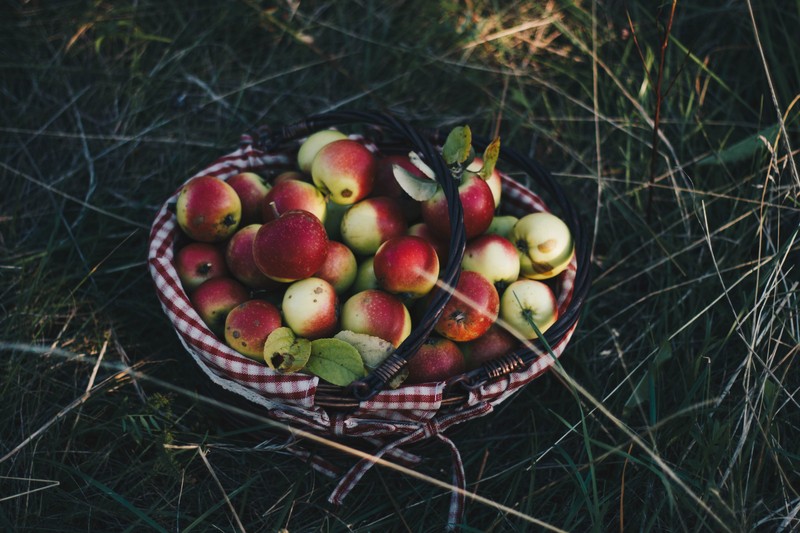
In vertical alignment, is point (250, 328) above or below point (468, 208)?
below

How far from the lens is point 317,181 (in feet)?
7.19

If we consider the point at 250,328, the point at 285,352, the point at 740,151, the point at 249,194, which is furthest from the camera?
the point at 740,151

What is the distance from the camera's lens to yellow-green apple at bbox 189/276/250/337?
2.00m

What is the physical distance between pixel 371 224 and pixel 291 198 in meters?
0.28

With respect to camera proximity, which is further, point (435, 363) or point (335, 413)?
point (435, 363)

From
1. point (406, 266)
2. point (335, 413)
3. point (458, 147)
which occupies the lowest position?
point (335, 413)

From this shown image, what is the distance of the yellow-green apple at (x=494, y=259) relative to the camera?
6.89 ft

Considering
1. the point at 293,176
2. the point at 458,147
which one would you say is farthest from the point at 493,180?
the point at 293,176

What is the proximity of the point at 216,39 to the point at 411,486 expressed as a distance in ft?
8.06

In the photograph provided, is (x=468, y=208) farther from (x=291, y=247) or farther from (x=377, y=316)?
(x=291, y=247)

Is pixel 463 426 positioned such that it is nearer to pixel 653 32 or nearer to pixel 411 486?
pixel 411 486

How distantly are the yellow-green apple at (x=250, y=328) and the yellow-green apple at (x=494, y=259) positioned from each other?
2.20 ft

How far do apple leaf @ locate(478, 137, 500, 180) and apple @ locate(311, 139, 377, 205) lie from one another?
1.24ft

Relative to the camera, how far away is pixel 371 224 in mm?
2121
